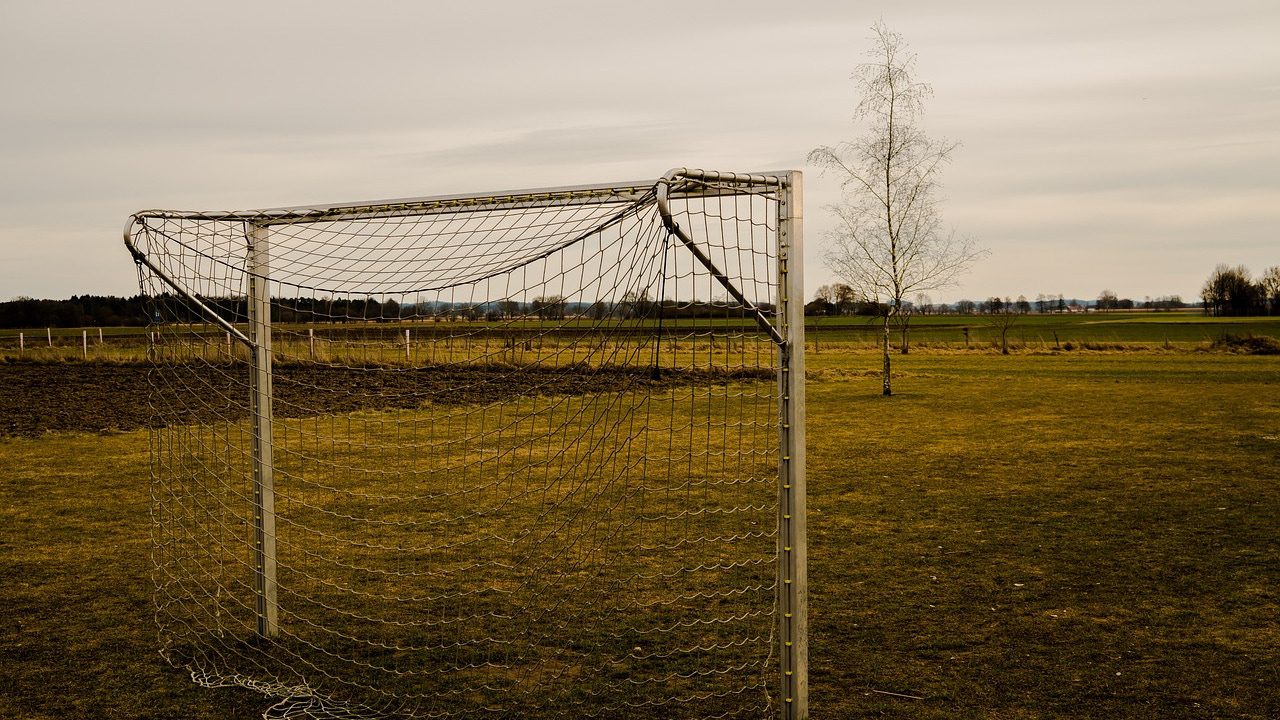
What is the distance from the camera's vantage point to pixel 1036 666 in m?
4.57

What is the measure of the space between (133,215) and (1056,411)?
14.2 m

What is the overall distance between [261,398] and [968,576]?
4.29 metres

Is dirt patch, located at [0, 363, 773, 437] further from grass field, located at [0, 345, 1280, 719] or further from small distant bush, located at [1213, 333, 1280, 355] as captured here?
small distant bush, located at [1213, 333, 1280, 355]

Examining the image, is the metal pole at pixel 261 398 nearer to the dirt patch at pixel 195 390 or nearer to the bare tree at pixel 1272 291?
the dirt patch at pixel 195 390

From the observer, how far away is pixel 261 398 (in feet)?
15.7

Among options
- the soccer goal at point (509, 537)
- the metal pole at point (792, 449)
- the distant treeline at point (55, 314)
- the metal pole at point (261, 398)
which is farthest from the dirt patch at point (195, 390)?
the distant treeline at point (55, 314)

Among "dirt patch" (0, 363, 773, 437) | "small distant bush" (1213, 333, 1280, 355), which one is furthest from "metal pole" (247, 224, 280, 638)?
"small distant bush" (1213, 333, 1280, 355)

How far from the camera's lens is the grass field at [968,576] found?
4.30 m

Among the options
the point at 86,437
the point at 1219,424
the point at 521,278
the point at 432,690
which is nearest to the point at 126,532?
the point at 432,690

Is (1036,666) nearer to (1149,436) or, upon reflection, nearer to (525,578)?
(525,578)

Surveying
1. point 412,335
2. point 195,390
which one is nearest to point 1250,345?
point 412,335

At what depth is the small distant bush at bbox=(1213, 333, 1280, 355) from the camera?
32.3 metres

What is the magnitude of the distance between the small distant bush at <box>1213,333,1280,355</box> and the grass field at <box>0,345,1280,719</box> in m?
22.5

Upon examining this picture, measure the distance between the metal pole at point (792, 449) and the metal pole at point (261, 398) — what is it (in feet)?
8.40
